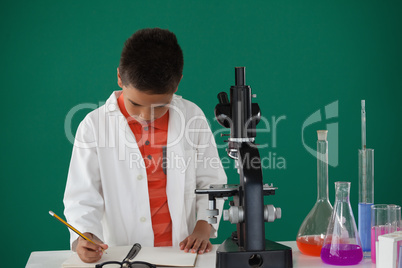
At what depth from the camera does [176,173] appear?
5.79 feet

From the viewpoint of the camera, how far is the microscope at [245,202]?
1.23 m

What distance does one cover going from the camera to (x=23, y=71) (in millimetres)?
2896

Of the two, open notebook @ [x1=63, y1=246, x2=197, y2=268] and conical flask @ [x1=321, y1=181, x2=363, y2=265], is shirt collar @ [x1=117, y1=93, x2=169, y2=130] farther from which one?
conical flask @ [x1=321, y1=181, x2=363, y2=265]

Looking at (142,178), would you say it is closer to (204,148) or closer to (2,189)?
(204,148)

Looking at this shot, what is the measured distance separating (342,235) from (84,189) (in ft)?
2.69

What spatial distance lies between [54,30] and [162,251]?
1918 mm

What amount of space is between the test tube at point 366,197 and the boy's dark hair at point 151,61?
61cm

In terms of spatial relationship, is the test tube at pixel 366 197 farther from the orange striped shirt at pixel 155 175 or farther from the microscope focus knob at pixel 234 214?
the orange striped shirt at pixel 155 175

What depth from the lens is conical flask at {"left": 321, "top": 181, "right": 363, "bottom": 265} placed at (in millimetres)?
1280

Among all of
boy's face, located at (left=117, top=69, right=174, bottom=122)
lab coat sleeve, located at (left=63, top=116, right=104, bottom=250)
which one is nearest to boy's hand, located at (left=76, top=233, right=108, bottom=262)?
lab coat sleeve, located at (left=63, top=116, right=104, bottom=250)

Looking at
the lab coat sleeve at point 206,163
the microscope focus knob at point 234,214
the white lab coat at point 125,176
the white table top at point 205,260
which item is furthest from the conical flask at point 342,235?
the lab coat sleeve at point 206,163

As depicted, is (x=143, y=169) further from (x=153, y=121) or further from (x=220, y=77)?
(x=220, y=77)

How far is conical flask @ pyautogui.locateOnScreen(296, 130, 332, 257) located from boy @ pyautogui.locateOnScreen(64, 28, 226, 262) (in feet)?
1.12

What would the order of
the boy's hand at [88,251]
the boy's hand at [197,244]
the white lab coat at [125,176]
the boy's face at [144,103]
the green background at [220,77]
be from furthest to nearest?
1. the green background at [220,77]
2. the white lab coat at [125,176]
3. the boy's face at [144,103]
4. the boy's hand at [197,244]
5. the boy's hand at [88,251]
